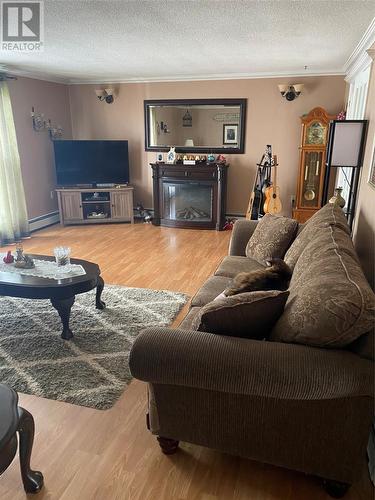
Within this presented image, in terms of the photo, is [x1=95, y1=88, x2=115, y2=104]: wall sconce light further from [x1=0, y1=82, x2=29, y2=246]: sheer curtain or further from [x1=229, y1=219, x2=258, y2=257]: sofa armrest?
[x1=229, y1=219, x2=258, y2=257]: sofa armrest

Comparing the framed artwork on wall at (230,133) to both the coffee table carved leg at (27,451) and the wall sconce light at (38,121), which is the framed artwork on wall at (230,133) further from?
the coffee table carved leg at (27,451)

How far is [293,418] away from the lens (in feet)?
4.60

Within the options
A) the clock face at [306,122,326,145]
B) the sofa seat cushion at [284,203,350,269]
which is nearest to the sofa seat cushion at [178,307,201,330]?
the sofa seat cushion at [284,203,350,269]

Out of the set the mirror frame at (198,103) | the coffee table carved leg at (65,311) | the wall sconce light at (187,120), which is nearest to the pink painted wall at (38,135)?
the mirror frame at (198,103)

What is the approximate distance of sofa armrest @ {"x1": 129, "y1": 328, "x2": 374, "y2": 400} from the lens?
1252 mm

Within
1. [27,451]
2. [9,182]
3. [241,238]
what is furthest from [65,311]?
[9,182]

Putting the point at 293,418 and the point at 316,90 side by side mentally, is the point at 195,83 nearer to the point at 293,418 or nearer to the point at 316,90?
the point at 316,90

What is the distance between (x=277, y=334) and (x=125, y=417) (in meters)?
1.02

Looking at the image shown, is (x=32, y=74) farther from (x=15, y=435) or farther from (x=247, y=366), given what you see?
(x=247, y=366)

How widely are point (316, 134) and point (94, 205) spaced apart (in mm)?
3679

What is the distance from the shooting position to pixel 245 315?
1.44 meters

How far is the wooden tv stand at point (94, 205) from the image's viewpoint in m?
5.91

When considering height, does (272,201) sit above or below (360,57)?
below

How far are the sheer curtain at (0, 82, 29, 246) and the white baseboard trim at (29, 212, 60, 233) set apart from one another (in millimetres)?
453
